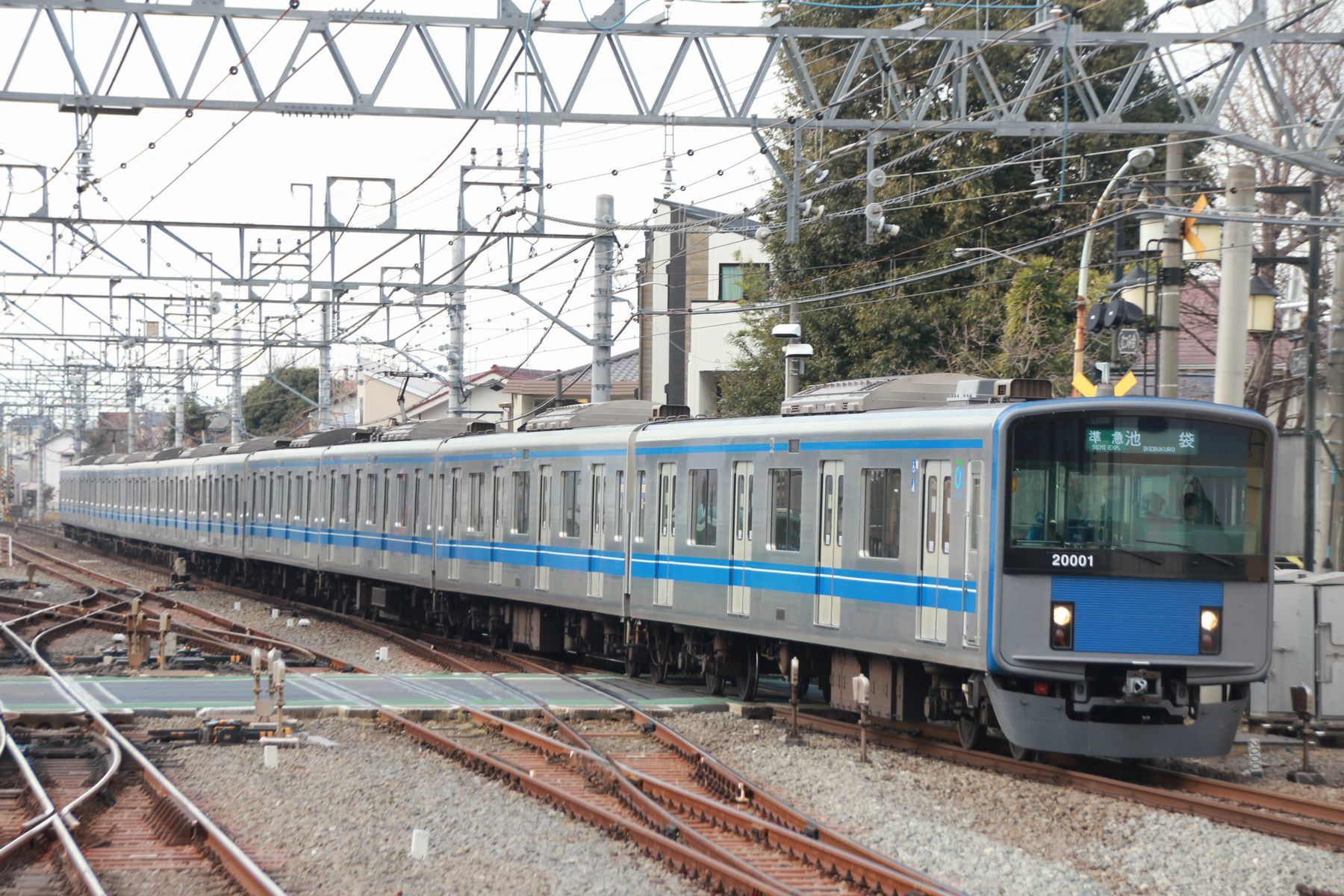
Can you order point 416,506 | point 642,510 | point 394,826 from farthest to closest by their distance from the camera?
point 416,506
point 642,510
point 394,826

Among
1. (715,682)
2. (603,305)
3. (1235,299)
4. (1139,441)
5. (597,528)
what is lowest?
(715,682)

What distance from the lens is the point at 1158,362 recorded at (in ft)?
47.6

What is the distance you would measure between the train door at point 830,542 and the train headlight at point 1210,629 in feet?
9.74

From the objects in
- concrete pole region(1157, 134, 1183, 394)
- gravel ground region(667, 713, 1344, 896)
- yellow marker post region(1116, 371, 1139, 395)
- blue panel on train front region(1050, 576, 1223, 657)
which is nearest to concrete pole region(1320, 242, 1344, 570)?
concrete pole region(1157, 134, 1183, 394)

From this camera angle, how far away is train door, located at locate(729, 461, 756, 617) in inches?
562

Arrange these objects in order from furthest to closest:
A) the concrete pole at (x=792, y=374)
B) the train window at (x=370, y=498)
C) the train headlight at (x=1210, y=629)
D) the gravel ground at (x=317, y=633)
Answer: the train window at (x=370, y=498) → the concrete pole at (x=792, y=374) → the gravel ground at (x=317, y=633) → the train headlight at (x=1210, y=629)

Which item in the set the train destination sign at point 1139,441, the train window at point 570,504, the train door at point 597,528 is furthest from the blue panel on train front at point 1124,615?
the train window at point 570,504

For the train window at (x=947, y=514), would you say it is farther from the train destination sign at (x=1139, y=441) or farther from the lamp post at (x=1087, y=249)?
the lamp post at (x=1087, y=249)

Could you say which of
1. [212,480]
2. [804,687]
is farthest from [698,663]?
[212,480]

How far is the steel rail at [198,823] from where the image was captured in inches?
300

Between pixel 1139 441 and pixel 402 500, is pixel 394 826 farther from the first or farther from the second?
pixel 402 500

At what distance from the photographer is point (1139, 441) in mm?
10734

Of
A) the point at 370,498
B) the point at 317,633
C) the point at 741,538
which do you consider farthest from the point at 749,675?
the point at 370,498

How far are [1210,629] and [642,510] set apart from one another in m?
6.75
